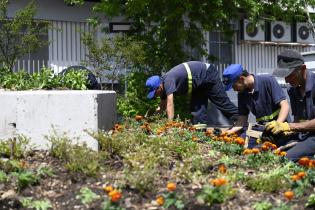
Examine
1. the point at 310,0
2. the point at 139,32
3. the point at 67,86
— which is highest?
the point at 310,0

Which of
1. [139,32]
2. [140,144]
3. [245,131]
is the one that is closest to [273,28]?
[139,32]

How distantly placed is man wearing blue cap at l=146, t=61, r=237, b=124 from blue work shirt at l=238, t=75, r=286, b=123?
151cm

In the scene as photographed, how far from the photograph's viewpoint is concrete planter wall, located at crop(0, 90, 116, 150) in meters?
5.52

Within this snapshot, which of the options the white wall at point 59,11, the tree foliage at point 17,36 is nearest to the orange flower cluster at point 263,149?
the tree foliage at point 17,36

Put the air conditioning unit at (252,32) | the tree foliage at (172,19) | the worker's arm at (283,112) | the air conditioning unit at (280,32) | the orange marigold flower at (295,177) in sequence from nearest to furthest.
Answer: the orange marigold flower at (295,177) < the worker's arm at (283,112) < the tree foliage at (172,19) < the air conditioning unit at (252,32) < the air conditioning unit at (280,32)

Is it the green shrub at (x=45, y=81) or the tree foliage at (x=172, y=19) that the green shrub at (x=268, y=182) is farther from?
the tree foliage at (x=172, y=19)

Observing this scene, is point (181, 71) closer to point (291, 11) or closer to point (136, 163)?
point (136, 163)

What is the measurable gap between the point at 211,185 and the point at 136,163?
666 mm

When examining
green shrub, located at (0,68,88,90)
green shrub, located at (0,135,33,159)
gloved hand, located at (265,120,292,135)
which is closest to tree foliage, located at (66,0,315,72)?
green shrub, located at (0,68,88,90)

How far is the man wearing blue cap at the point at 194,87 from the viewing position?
8.48 metres

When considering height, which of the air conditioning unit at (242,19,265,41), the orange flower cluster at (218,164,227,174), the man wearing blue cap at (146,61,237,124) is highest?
the air conditioning unit at (242,19,265,41)

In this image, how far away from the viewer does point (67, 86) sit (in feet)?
22.4

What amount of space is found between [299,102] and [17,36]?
8.15 m

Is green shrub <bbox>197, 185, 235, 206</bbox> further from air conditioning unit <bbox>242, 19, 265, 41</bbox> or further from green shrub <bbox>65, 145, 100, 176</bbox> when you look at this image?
air conditioning unit <bbox>242, 19, 265, 41</bbox>
